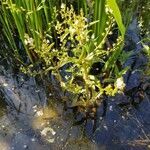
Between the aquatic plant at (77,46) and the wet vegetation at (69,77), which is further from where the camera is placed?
the wet vegetation at (69,77)

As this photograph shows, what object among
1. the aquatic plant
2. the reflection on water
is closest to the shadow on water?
the reflection on water

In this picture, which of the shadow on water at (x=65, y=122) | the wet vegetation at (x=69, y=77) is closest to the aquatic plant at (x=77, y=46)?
the wet vegetation at (x=69, y=77)

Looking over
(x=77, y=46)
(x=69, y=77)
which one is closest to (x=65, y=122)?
(x=69, y=77)

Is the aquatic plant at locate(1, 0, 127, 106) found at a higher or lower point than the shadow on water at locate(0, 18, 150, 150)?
higher

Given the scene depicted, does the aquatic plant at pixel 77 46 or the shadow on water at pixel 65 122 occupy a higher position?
the aquatic plant at pixel 77 46

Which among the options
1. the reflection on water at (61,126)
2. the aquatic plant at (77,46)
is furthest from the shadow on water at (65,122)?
the aquatic plant at (77,46)

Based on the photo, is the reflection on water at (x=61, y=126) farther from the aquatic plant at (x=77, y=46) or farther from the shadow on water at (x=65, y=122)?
the aquatic plant at (x=77, y=46)

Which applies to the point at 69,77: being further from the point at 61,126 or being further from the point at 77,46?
the point at 77,46

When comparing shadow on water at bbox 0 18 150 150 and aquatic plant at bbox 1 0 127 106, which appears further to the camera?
shadow on water at bbox 0 18 150 150

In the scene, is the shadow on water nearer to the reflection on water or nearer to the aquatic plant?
the reflection on water
